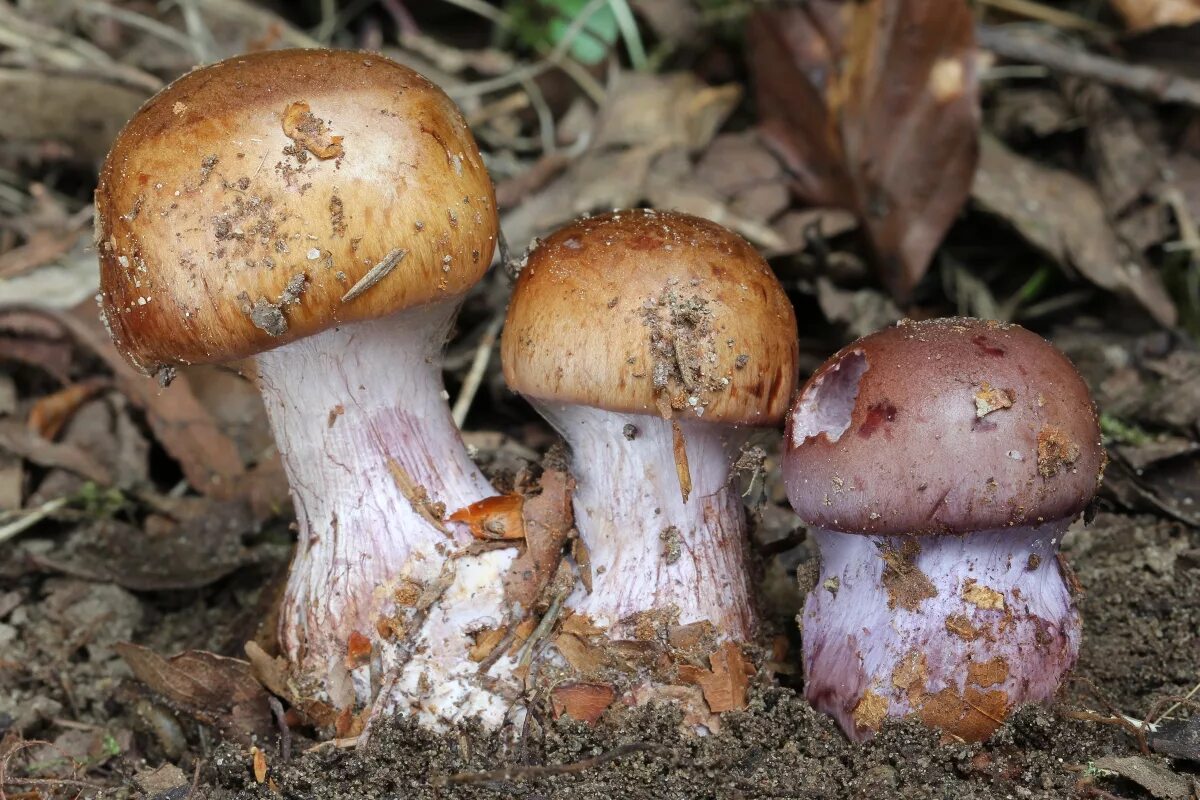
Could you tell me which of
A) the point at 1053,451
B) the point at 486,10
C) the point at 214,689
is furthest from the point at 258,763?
the point at 486,10

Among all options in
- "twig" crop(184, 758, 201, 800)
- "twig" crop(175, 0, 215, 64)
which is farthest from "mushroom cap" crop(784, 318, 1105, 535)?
"twig" crop(175, 0, 215, 64)

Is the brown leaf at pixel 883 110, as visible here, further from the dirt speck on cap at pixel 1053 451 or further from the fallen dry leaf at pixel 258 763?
the fallen dry leaf at pixel 258 763

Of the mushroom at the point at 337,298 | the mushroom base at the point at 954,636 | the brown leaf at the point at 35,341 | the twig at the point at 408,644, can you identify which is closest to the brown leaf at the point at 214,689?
the mushroom at the point at 337,298

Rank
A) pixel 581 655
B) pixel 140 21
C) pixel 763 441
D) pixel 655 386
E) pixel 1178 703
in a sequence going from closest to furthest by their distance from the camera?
pixel 655 386 → pixel 1178 703 → pixel 581 655 → pixel 763 441 → pixel 140 21

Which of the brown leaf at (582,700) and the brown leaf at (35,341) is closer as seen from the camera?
the brown leaf at (582,700)

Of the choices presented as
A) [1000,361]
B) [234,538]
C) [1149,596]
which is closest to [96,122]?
[234,538]

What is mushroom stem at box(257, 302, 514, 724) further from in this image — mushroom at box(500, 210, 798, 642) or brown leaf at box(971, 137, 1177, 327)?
brown leaf at box(971, 137, 1177, 327)

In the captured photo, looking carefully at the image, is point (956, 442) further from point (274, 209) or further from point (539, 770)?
point (274, 209)

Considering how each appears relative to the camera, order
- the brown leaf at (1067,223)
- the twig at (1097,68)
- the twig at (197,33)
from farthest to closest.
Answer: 1. the twig at (197,33)
2. the twig at (1097,68)
3. the brown leaf at (1067,223)
